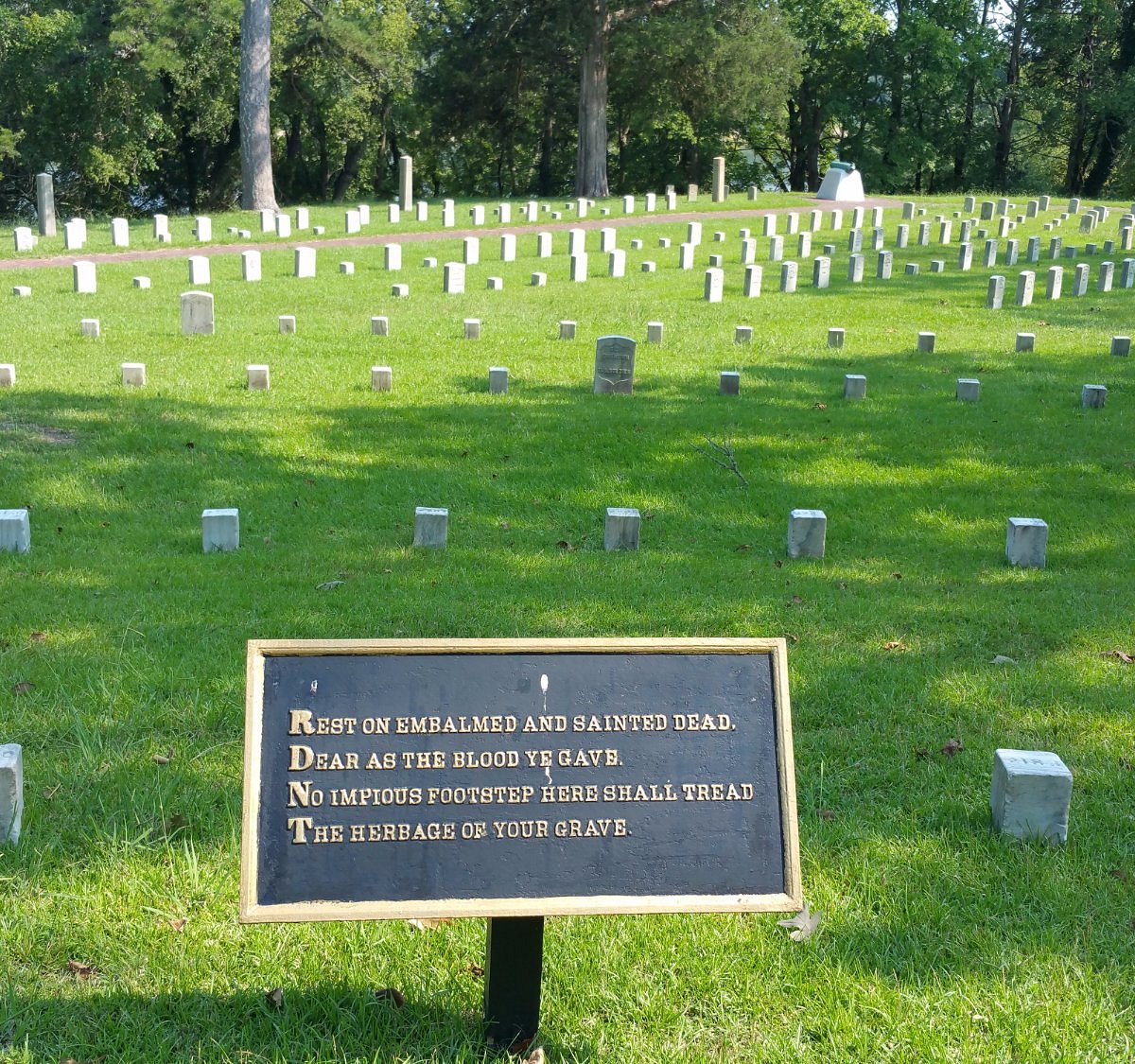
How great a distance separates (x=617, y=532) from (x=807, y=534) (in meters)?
1.33

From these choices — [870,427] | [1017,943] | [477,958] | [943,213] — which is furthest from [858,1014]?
[943,213]

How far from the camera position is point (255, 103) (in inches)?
1325

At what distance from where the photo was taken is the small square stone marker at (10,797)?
4555 mm

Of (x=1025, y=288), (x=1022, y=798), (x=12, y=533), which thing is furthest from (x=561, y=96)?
(x=1022, y=798)

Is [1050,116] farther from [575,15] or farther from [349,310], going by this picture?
[349,310]

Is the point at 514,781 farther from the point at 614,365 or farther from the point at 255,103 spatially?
the point at 255,103

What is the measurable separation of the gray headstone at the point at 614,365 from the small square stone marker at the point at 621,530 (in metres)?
4.71

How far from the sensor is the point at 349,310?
18.0 m

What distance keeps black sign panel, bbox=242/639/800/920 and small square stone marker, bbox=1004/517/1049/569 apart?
5515 mm

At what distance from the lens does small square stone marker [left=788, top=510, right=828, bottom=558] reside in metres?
8.91

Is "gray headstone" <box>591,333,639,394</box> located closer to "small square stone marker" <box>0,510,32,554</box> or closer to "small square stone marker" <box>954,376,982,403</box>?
"small square stone marker" <box>954,376,982,403</box>

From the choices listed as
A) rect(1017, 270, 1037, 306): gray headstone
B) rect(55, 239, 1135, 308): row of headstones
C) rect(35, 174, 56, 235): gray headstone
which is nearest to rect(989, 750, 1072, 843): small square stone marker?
rect(55, 239, 1135, 308): row of headstones

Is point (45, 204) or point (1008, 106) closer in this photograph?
point (45, 204)

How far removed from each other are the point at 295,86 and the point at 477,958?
46.2 m
